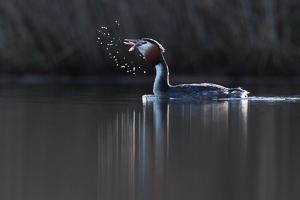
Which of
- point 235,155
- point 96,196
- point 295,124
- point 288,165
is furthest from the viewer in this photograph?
point 295,124

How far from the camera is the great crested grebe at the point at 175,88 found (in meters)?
10.4

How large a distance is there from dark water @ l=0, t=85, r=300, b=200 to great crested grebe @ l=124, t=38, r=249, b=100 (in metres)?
0.94

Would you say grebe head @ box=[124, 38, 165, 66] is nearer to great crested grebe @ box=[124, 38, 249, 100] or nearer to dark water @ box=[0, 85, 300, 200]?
great crested grebe @ box=[124, 38, 249, 100]

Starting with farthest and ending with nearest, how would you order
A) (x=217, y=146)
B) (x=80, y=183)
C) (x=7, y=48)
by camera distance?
1. (x=7, y=48)
2. (x=217, y=146)
3. (x=80, y=183)

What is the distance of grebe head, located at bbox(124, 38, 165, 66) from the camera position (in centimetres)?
1109

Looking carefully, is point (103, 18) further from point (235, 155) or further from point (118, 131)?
point (235, 155)

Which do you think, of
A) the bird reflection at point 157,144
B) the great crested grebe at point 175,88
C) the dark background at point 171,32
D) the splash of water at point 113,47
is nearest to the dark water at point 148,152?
the bird reflection at point 157,144

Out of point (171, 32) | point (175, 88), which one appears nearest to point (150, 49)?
point (175, 88)

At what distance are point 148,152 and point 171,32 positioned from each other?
31.4 feet

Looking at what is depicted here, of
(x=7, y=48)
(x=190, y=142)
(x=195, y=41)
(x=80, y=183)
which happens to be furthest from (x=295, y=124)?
(x=7, y=48)

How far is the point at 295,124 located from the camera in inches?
285

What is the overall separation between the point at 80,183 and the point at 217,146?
1770 millimetres

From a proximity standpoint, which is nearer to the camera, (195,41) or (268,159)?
(268,159)

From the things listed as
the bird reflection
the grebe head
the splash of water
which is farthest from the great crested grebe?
the splash of water
